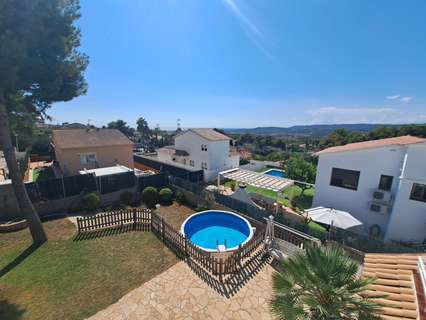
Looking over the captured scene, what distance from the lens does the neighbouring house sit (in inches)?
861

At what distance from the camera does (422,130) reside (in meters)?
33.7

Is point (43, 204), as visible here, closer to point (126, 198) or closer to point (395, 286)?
point (126, 198)

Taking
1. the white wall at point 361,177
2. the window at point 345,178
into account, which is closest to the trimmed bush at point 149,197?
the white wall at point 361,177

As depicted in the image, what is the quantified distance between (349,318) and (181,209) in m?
13.7

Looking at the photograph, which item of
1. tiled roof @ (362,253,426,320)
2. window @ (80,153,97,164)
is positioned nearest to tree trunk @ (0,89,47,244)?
Result: window @ (80,153,97,164)

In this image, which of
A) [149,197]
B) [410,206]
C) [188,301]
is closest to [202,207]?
[149,197]

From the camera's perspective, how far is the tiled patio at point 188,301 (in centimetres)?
671

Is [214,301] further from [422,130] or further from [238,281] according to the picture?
[422,130]

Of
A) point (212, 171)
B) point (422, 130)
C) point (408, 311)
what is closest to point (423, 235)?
point (408, 311)

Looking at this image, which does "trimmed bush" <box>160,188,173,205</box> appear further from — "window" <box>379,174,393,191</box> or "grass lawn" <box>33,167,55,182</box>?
"window" <box>379,174,393,191</box>

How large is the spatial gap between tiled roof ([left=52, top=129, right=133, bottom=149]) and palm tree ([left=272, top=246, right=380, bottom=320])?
2455 centimetres

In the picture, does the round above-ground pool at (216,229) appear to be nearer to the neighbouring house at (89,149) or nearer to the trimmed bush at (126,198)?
the trimmed bush at (126,198)

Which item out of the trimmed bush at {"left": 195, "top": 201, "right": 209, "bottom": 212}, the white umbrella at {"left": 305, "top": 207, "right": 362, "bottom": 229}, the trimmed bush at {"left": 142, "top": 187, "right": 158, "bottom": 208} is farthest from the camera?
the trimmed bush at {"left": 142, "top": 187, "right": 158, "bottom": 208}

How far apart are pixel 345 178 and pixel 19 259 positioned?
20.1m
